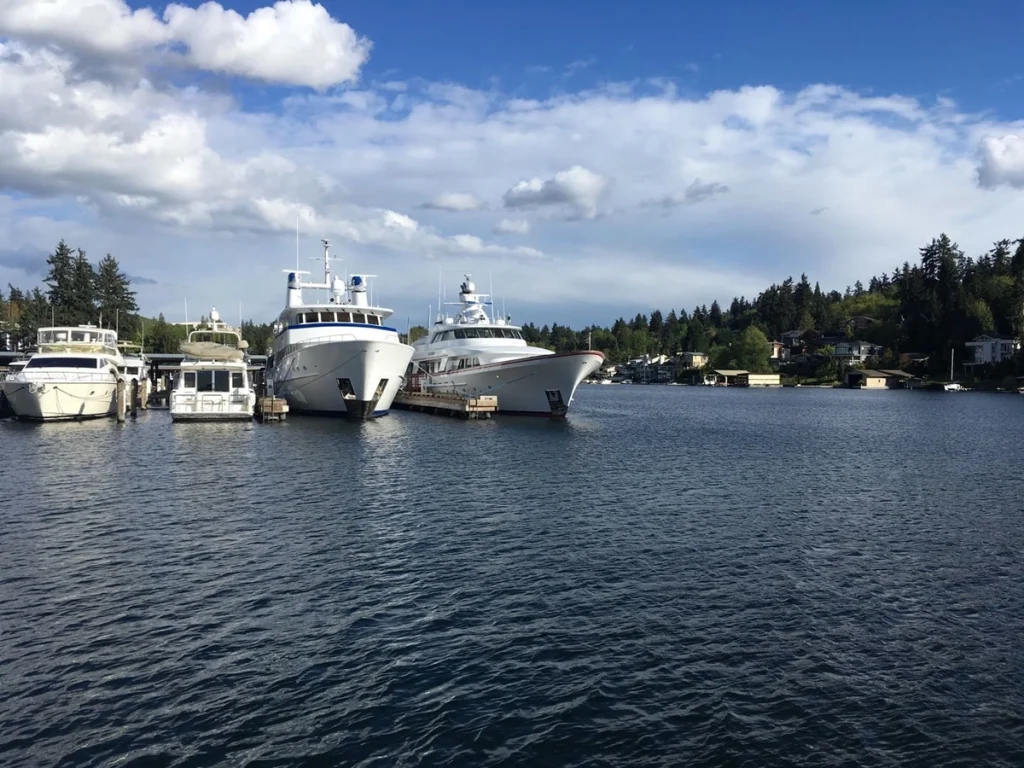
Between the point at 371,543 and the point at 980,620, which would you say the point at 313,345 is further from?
the point at 980,620

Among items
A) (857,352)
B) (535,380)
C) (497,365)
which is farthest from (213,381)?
(857,352)

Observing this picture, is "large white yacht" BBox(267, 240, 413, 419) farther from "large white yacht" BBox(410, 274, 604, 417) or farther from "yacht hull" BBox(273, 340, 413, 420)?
"large white yacht" BBox(410, 274, 604, 417)

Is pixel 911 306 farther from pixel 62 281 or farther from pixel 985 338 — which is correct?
pixel 62 281

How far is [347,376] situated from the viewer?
2170 inches

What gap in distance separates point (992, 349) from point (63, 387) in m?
158

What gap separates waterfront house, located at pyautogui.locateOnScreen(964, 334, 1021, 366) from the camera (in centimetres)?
14375

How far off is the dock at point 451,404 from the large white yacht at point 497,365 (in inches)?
55.0

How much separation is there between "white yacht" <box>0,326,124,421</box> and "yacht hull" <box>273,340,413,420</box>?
1352cm

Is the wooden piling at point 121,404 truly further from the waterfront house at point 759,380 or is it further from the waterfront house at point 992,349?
the waterfront house at point 759,380

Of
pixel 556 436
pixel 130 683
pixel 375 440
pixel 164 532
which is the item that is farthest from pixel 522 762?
pixel 556 436

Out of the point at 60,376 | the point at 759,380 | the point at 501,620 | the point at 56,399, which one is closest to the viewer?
the point at 501,620

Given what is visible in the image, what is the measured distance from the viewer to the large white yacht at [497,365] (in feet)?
198

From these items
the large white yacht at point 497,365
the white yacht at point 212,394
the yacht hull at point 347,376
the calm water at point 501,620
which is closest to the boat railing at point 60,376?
the white yacht at point 212,394

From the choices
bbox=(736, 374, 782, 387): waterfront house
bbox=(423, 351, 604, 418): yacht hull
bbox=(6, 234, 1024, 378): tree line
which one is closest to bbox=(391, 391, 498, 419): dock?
bbox=(423, 351, 604, 418): yacht hull
